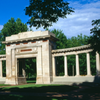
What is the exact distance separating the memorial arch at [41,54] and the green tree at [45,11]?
61.7ft

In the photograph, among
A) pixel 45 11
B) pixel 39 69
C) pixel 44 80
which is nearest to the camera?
pixel 45 11

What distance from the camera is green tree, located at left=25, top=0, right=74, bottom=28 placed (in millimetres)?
15664

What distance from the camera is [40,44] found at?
37.3 m

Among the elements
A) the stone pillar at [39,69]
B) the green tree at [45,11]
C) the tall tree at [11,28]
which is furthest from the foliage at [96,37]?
the tall tree at [11,28]

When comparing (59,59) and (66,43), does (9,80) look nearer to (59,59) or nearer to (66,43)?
(59,59)

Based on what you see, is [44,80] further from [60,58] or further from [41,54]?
[60,58]

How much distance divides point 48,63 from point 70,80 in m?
5.87

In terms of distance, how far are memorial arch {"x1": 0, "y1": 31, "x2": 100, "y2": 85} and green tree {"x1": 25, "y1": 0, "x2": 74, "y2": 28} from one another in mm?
18811

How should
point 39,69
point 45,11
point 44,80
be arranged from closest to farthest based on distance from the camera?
1. point 45,11
2. point 44,80
3. point 39,69

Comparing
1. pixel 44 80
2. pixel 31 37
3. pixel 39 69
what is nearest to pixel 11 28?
pixel 31 37

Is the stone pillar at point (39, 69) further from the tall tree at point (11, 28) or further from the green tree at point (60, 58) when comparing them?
the tall tree at point (11, 28)

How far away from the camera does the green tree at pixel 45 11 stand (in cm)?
1566

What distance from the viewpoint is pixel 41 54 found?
3712 centimetres

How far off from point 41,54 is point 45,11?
71.5 ft
